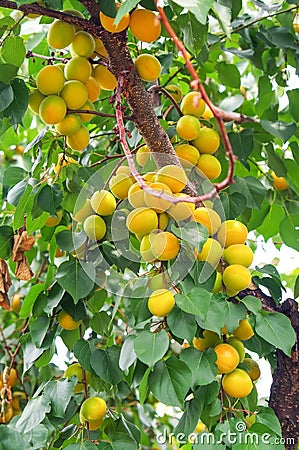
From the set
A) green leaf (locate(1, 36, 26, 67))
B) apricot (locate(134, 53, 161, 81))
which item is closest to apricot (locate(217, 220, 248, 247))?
apricot (locate(134, 53, 161, 81))

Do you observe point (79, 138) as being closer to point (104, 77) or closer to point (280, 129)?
point (104, 77)

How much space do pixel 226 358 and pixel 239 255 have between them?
125 millimetres

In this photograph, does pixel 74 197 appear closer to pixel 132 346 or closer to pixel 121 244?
pixel 121 244

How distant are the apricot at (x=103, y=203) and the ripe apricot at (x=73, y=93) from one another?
0.38 feet

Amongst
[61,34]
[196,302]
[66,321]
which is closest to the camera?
[196,302]

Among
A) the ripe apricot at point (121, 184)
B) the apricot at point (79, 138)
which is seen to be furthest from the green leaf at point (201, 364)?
the apricot at point (79, 138)

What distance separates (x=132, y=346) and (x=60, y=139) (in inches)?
13.2

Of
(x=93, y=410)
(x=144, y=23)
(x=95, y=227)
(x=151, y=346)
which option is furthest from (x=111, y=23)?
(x=93, y=410)

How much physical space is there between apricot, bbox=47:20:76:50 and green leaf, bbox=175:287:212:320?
1.15 ft

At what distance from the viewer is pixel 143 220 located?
2.33 ft

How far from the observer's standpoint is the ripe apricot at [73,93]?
2.58 feet

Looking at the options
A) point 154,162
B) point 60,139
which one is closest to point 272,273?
point 154,162

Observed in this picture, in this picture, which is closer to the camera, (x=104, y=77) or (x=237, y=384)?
(x=237, y=384)

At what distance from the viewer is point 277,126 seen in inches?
34.6
